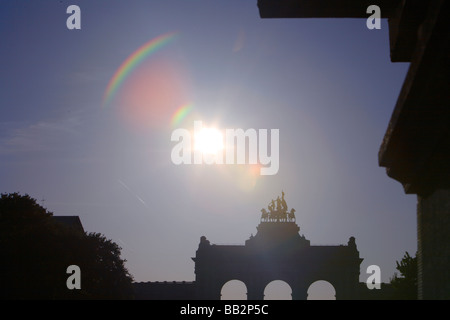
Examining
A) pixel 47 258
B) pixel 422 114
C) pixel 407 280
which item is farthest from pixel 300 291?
pixel 422 114

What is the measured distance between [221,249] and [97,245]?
41663mm

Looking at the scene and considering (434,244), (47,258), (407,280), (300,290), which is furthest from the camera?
(300,290)

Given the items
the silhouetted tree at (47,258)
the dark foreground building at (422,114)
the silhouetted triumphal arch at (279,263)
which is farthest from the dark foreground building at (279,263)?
the dark foreground building at (422,114)

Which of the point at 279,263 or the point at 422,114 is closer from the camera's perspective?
the point at 422,114

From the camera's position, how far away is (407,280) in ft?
270

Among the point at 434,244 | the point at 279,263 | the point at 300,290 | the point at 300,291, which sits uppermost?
the point at 279,263

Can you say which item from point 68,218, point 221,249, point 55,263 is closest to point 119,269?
point 55,263

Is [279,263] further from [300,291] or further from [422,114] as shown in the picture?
[422,114]

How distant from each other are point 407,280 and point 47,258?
4766cm

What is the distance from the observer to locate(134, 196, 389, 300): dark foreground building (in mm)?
96000

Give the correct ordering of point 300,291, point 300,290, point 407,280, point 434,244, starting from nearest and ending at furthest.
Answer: point 434,244 → point 407,280 → point 300,291 → point 300,290

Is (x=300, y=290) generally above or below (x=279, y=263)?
below

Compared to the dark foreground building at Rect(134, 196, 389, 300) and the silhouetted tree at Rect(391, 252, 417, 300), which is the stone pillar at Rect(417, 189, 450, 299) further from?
the dark foreground building at Rect(134, 196, 389, 300)

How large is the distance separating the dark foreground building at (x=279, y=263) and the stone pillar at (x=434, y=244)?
8948cm
